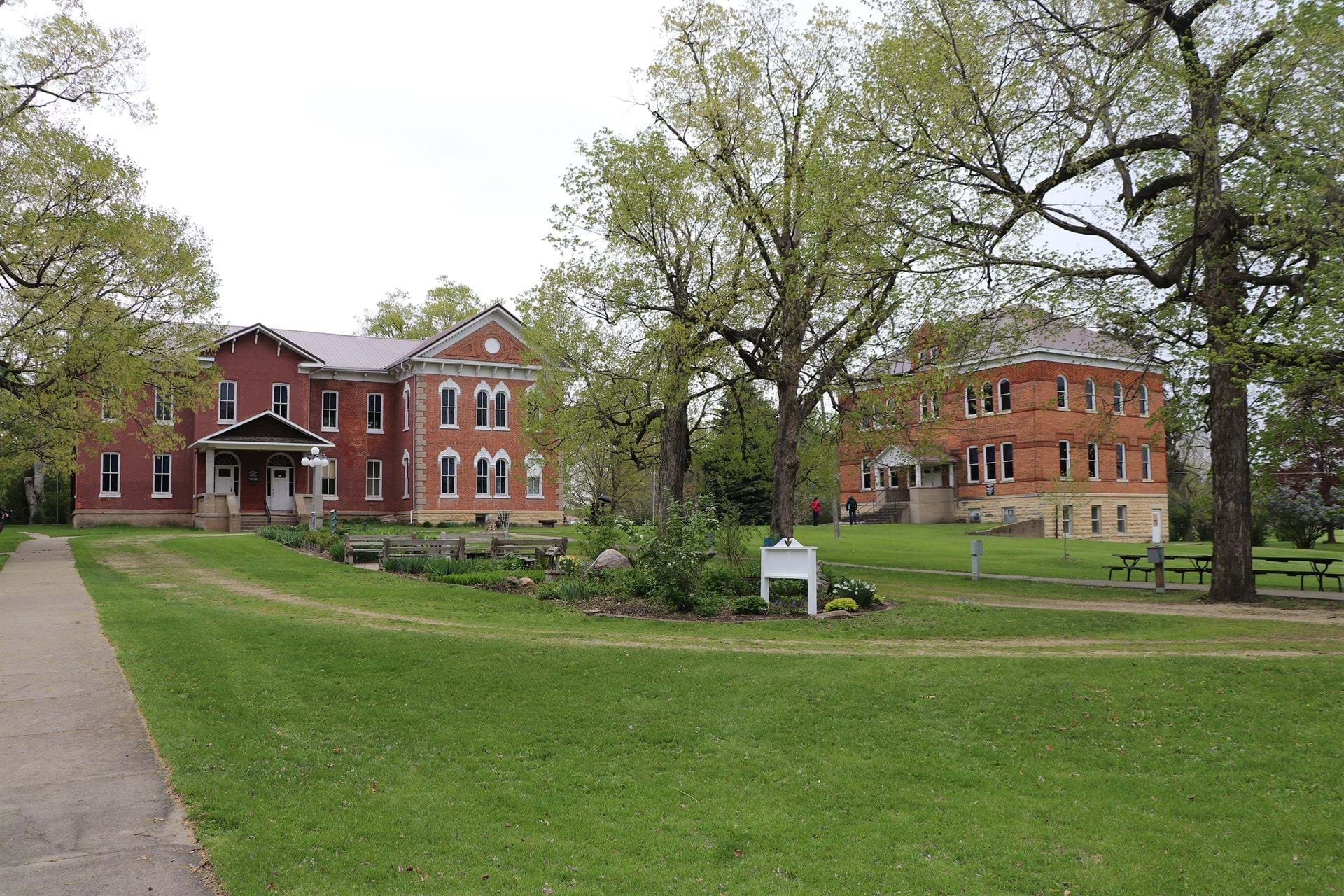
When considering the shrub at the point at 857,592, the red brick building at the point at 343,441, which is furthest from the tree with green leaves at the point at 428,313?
the shrub at the point at 857,592

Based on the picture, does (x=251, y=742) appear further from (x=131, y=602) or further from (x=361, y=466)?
(x=361, y=466)

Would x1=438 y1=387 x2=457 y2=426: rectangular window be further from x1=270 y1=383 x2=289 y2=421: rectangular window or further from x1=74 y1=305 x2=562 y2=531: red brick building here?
x1=270 y1=383 x2=289 y2=421: rectangular window

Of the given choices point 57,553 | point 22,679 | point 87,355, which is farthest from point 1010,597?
point 57,553

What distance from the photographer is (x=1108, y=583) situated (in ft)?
75.0

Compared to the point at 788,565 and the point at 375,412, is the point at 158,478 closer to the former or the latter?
the point at 375,412

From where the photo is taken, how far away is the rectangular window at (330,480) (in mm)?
45625

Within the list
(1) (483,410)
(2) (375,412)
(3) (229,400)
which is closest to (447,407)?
(1) (483,410)

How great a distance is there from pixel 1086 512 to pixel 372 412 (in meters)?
36.4

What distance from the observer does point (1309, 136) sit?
1562cm

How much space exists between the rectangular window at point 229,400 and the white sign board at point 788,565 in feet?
110

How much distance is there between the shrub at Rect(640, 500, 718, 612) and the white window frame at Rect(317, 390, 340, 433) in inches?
1279

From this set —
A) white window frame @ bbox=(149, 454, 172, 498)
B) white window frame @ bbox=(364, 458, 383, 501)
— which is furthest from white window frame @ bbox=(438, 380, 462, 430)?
white window frame @ bbox=(149, 454, 172, 498)

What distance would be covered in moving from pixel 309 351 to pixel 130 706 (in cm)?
3962

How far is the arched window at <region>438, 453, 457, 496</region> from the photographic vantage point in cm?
4494
